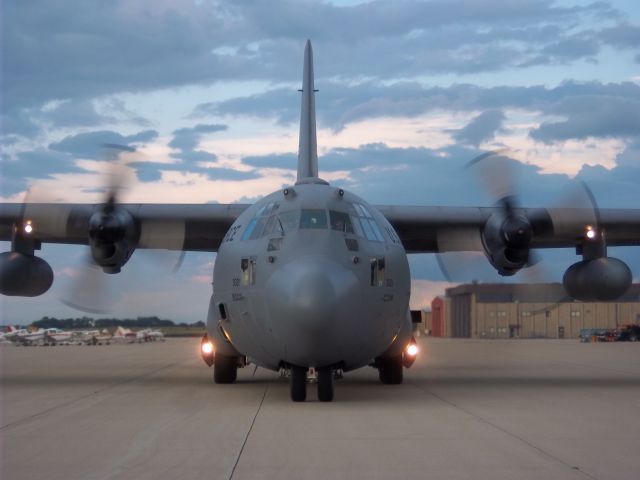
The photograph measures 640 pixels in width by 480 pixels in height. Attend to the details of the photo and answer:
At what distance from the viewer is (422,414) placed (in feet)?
40.6

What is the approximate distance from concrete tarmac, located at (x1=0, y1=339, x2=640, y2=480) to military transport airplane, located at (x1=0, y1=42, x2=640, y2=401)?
3.09 feet

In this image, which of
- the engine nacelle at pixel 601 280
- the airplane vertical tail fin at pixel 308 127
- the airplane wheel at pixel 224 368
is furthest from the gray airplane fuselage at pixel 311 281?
the engine nacelle at pixel 601 280

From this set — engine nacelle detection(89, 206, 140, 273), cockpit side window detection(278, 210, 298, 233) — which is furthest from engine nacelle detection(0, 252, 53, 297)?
cockpit side window detection(278, 210, 298, 233)

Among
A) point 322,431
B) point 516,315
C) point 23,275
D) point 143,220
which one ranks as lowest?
point 322,431

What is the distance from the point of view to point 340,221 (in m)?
14.3

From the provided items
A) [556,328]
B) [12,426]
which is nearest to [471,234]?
[12,426]

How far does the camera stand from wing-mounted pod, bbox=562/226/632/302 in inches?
772

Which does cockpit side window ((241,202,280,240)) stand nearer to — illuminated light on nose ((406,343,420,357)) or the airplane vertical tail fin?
the airplane vertical tail fin

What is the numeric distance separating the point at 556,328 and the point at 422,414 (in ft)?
259

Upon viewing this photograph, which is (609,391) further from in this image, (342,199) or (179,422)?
(179,422)

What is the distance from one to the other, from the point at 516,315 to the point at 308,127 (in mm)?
67299

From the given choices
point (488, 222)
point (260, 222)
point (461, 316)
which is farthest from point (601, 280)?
point (461, 316)

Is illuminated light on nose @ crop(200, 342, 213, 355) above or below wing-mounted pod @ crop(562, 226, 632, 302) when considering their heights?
below

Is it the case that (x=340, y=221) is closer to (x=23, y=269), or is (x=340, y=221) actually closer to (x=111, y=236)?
(x=111, y=236)
